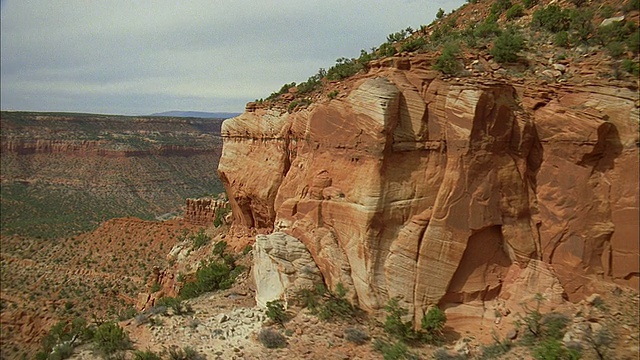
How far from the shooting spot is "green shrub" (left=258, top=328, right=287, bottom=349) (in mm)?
12312

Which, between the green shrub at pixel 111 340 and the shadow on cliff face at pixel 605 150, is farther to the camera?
the green shrub at pixel 111 340

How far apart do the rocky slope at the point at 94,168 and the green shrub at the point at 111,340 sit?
4486 cm

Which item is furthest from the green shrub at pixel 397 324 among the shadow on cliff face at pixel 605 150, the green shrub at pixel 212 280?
the green shrub at pixel 212 280

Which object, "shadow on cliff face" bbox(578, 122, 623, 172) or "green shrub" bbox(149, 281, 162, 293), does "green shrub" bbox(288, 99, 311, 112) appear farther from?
"green shrub" bbox(149, 281, 162, 293)

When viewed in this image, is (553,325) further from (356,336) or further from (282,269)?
(282,269)

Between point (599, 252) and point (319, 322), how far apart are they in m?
7.45

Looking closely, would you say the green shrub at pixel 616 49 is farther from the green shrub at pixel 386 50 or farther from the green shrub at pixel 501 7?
the green shrub at pixel 501 7

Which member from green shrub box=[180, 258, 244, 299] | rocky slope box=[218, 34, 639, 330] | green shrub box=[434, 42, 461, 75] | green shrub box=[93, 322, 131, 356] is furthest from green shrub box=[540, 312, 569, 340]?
green shrub box=[93, 322, 131, 356]

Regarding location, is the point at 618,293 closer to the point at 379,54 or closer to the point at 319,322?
the point at 319,322

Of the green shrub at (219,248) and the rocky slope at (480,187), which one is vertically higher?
the rocky slope at (480,187)

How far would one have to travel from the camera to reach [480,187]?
11.8 metres

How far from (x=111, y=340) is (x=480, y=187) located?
459 inches

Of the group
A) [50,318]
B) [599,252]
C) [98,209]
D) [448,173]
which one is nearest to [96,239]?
[50,318]

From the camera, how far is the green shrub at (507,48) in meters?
12.8
